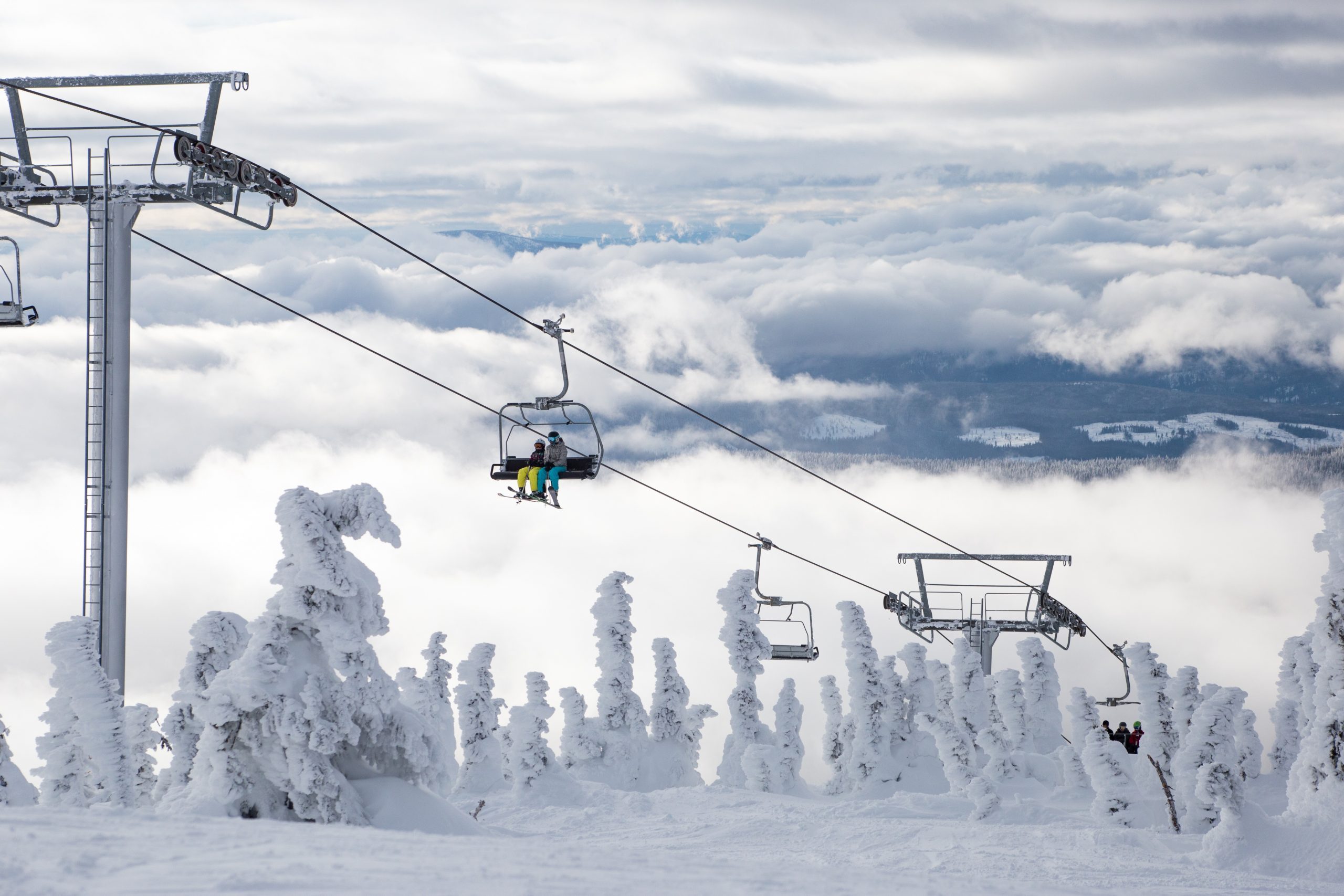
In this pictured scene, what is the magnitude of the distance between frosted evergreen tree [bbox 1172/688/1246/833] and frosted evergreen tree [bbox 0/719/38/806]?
73.3 ft

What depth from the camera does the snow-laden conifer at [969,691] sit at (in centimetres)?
4069

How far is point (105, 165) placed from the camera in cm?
2200

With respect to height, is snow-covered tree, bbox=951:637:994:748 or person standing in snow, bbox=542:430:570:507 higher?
person standing in snow, bbox=542:430:570:507

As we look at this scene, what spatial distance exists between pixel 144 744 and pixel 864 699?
2265 cm

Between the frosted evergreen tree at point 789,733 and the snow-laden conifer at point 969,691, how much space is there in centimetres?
498

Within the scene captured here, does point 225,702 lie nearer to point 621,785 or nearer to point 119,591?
point 119,591

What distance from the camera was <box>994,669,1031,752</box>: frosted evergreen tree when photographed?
41688 millimetres

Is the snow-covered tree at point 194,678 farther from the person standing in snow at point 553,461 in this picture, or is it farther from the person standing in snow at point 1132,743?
the person standing in snow at point 1132,743

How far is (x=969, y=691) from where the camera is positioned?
41.0 m

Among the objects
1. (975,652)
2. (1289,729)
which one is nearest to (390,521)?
(975,652)

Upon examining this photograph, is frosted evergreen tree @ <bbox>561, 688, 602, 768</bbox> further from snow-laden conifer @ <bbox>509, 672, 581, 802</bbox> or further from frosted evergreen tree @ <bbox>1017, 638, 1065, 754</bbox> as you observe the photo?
frosted evergreen tree @ <bbox>1017, 638, 1065, 754</bbox>

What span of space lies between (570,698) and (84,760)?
18115 mm

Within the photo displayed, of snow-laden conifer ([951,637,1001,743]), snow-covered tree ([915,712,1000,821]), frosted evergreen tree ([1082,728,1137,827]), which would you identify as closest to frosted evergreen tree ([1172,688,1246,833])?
frosted evergreen tree ([1082,728,1137,827])

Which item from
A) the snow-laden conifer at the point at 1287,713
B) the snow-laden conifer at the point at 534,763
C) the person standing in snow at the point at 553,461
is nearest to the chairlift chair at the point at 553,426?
the person standing in snow at the point at 553,461
